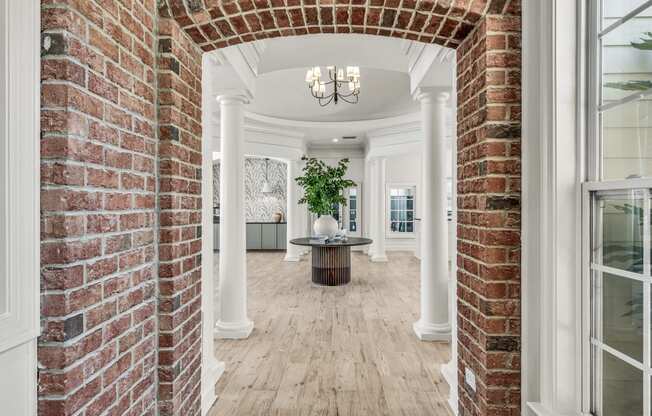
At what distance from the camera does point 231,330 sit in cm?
370

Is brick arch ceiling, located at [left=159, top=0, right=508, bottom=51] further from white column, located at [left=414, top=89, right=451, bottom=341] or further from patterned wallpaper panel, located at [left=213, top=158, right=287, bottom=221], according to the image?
patterned wallpaper panel, located at [left=213, top=158, right=287, bottom=221]

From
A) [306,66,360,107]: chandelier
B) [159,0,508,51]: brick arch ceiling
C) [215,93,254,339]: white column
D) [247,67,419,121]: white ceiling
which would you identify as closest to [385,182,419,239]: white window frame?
[247,67,419,121]: white ceiling

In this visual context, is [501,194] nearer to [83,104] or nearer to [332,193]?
[83,104]

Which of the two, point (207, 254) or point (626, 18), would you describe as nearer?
point (626, 18)

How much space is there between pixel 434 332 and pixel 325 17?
9.69 feet

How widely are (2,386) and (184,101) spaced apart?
1.29 m

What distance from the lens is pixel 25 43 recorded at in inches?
43.4

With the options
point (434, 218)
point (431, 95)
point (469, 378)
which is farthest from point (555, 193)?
point (431, 95)

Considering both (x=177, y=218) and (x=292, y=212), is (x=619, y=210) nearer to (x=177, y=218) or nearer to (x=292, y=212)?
(x=177, y=218)

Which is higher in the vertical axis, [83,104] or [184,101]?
[184,101]

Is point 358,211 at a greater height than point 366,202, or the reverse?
point 366,202

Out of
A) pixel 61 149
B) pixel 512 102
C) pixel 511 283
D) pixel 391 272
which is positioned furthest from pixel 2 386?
pixel 391 272

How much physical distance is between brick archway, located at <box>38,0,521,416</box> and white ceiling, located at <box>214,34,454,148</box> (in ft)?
3.41

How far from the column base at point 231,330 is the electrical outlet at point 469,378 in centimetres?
233
